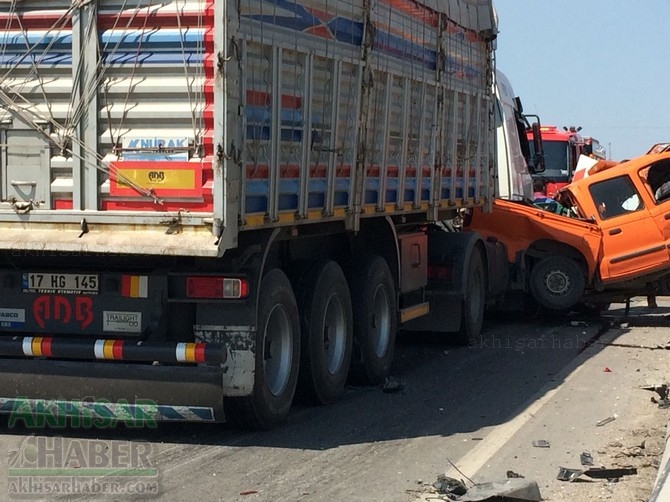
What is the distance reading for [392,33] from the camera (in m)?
10.1

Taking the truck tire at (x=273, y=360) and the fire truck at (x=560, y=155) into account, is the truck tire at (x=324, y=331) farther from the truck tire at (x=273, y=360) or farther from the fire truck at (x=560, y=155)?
the fire truck at (x=560, y=155)

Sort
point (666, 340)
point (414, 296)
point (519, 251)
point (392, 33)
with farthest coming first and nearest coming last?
point (519, 251)
point (666, 340)
point (414, 296)
point (392, 33)

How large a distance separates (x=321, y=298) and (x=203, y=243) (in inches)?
83.3

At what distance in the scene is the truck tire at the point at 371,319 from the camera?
10102 mm

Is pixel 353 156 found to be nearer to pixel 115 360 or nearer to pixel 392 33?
pixel 392 33

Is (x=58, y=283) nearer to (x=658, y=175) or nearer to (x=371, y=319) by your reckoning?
(x=371, y=319)

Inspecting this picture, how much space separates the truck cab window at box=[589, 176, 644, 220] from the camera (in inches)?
561

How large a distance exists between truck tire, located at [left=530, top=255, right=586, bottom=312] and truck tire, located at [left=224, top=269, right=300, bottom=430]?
257 inches

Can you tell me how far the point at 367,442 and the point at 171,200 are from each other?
7.29 feet

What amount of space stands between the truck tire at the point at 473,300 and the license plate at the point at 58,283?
6021 millimetres

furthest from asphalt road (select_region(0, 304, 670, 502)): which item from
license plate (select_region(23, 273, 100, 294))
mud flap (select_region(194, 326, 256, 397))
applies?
license plate (select_region(23, 273, 100, 294))

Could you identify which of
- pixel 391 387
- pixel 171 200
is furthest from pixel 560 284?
pixel 171 200

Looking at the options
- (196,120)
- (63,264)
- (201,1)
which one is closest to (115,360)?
(63,264)

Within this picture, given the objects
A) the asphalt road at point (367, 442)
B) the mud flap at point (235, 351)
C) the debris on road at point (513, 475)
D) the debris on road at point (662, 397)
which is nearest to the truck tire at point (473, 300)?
the asphalt road at point (367, 442)
